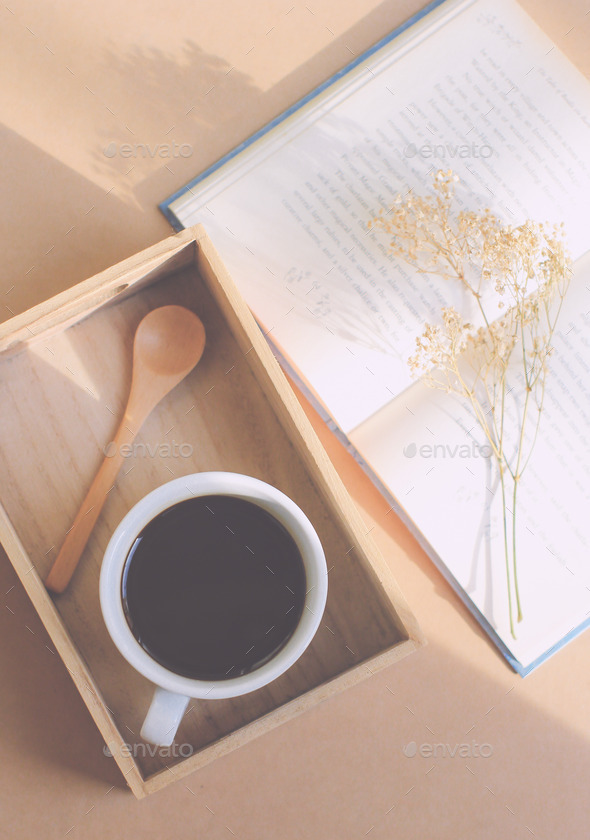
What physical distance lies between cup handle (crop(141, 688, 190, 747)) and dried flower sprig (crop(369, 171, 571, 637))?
0.41m

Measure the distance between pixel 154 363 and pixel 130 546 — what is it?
7.7 inches

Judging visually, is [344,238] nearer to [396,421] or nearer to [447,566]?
[396,421]

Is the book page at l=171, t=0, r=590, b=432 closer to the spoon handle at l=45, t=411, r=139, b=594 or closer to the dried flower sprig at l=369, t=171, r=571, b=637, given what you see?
the dried flower sprig at l=369, t=171, r=571, b=637

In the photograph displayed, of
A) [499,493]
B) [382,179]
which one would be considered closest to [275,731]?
[499,493]

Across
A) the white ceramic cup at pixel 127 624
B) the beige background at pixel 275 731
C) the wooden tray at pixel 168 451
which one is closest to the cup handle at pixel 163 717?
the white ceramic cup at pixel 127 624

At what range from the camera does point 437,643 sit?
28.3 inches

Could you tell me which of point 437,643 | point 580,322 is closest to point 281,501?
point 437,643

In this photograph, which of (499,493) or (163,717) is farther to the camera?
(499,493)

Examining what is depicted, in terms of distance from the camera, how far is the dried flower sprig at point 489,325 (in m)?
0.69

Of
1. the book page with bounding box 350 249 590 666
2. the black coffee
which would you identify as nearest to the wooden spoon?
the black coffee

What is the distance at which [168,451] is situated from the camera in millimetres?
610

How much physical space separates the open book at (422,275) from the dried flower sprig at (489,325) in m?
0.01

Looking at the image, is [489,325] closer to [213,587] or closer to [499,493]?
[499,493]

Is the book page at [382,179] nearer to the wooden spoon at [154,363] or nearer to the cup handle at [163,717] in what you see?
the wooden spoon at [154,363]
